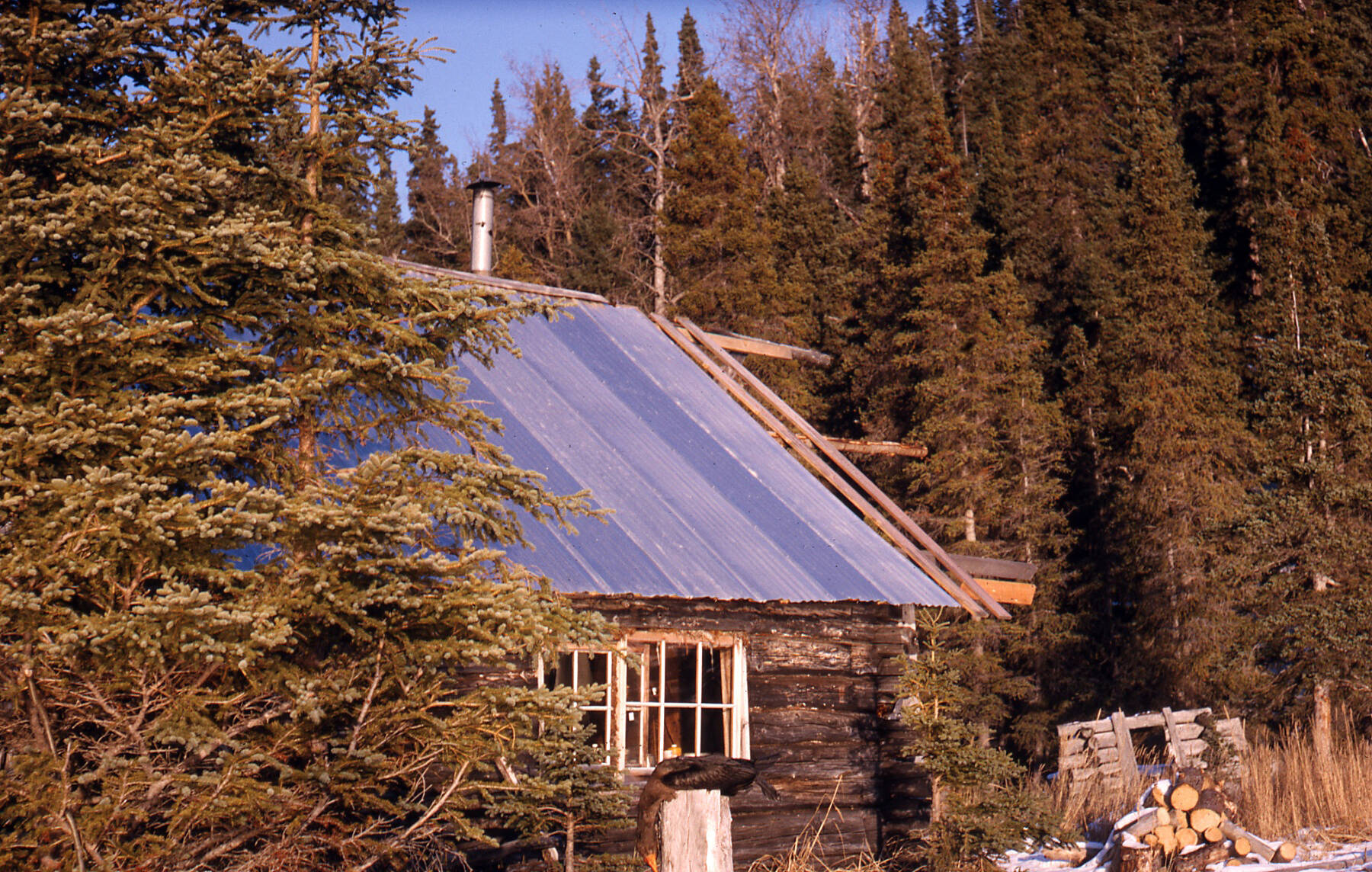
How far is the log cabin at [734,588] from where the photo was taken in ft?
31.7

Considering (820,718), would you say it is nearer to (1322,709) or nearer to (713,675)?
(713,675)

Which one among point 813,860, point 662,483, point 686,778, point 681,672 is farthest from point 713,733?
point 686,778

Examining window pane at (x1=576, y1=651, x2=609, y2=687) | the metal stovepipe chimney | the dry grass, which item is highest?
the metal stovepipe chimney

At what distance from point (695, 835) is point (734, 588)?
4529mm

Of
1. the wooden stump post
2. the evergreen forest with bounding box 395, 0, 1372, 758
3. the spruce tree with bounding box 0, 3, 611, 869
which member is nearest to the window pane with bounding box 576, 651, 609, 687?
the spruce tree with bounding box 0, 3, 611, 869

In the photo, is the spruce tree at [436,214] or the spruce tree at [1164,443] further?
the spruce tree at [436,214]

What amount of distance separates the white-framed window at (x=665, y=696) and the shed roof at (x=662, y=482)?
0.67 m

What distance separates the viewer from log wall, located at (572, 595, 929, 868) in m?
10.0

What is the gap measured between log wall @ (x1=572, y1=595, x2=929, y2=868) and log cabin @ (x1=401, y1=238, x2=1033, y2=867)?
2 cm

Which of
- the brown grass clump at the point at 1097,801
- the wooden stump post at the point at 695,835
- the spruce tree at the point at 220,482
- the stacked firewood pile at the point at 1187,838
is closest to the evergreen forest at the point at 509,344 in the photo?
the spruce tree at the point at 220,482

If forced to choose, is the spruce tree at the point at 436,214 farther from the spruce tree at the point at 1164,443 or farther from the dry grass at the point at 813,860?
the dry grass at the point at 813,860

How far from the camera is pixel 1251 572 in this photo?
2042 cm

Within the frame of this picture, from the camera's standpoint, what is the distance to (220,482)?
5.88 metres

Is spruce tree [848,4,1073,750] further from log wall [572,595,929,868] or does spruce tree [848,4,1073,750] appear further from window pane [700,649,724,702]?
window pane [700,649,724,702]
